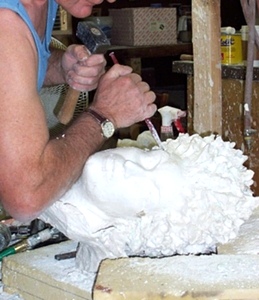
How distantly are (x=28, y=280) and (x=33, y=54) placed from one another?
1.68ft

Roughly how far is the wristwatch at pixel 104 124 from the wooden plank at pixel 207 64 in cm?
57

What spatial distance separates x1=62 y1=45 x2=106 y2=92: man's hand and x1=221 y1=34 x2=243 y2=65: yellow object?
1.16 metres

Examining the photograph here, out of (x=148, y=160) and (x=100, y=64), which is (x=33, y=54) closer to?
(x=148, y=160)

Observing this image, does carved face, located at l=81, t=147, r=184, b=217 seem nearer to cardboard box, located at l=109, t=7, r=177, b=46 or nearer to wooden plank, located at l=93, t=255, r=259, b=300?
wooden plank, located at l=93, t=255, r=259, b=300

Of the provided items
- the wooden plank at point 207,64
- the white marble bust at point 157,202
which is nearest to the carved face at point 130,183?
the white marble bust at point 157,202

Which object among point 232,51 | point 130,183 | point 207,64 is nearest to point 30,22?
point 130,183

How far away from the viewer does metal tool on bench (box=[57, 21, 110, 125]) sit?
5.57 feet

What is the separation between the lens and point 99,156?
52.2 inches

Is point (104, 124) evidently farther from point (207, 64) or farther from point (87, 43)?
point (207, 64)

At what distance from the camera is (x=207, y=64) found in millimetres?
1946

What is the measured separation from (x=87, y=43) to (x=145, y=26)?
3069 mm

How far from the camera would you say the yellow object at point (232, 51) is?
9.22ft

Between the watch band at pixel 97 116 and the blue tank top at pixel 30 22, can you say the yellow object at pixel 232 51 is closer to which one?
the blue tank top at pixel 30 22

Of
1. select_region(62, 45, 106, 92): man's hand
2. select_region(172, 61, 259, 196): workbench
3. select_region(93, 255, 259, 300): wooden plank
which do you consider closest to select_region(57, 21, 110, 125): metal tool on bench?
select_region(62, 45, 106, 92): man's hand
